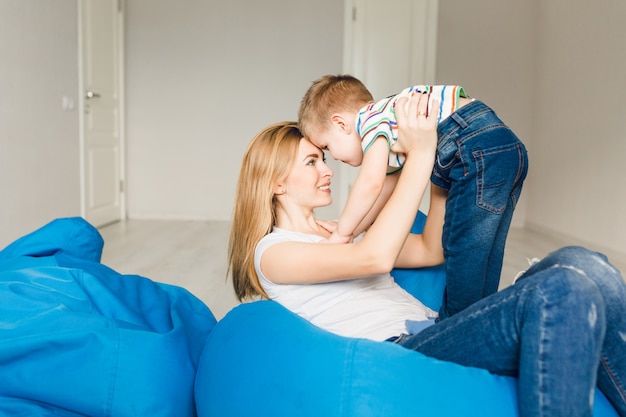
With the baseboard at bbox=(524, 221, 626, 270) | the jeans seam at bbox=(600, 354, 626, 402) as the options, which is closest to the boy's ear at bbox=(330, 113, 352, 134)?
the jeans seam at bbox=(600, 354, 626, 402)

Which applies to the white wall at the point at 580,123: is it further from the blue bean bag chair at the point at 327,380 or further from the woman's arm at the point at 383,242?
the blue bean bag chair at the point at 327,380

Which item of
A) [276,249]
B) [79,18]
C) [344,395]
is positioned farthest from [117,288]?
[79,18]

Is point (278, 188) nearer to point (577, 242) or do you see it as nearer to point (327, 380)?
point (327, 380)

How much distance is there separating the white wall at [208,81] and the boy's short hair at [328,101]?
15.8 feet

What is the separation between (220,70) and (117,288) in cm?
522

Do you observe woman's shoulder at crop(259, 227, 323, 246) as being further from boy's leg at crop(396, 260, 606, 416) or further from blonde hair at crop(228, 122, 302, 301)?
boy's leg at crop(396, 260, 606, 416)

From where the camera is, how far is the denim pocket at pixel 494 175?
1.55 meters

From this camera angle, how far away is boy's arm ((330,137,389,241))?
1.46 m

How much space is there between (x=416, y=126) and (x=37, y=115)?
373 centimetres

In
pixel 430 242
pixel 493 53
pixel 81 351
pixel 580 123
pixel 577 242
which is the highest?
pixel 493 53

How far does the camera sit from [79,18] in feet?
16.9

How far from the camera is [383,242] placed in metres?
1.29

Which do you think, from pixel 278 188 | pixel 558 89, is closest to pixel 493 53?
pixel 558 89

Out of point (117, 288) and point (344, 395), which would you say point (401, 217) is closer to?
point (344, 395)
